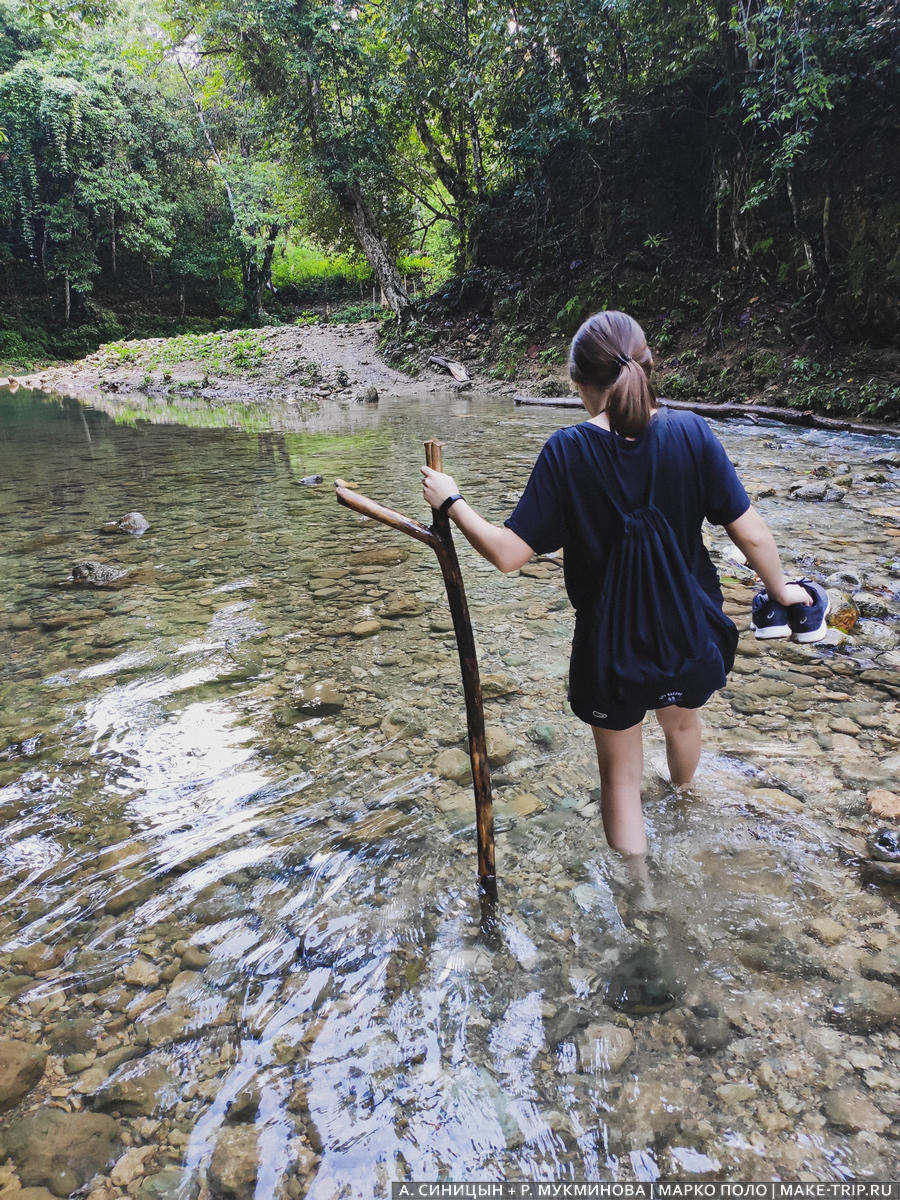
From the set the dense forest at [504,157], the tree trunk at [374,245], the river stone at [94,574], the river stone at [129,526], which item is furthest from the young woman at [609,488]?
the tree trunk at [374,245]

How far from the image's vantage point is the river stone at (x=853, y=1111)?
4.72ft

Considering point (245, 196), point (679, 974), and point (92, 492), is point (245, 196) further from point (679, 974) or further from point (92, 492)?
point (679, 974)

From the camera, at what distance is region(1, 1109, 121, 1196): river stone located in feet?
4.82

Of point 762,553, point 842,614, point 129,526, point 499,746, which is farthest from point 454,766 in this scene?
point 129,526

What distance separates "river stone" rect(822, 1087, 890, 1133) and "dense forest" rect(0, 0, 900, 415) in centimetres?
1054

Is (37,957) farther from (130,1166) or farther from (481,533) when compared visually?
(481,533)

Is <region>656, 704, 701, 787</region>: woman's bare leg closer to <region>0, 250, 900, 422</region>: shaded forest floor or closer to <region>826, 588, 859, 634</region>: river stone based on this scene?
<region>826, 588, 859, 634</region>: river stone

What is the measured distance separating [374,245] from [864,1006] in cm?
2458

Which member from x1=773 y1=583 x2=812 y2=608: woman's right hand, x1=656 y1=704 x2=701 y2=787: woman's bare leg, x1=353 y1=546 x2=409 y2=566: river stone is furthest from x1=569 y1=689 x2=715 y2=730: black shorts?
x1=353 y1=546 x2=409 y2=566: river stone

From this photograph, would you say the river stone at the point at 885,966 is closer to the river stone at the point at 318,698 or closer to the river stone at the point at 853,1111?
the river stone at the point at 853,1111

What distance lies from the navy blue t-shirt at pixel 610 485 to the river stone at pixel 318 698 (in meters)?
1.94

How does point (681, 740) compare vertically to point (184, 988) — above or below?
above

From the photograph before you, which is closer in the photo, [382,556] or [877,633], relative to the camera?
[877,633]

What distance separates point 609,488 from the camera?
1.84m
